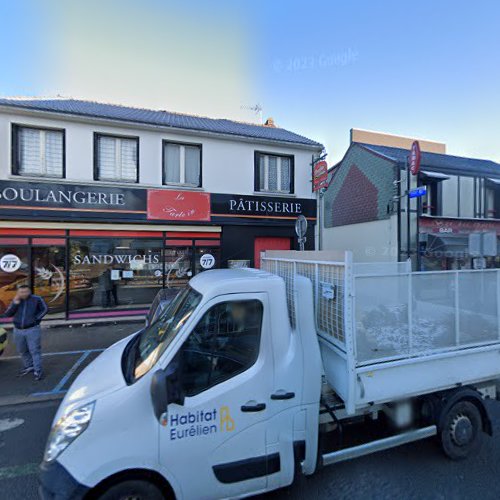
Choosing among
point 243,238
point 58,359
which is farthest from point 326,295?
point 243,238

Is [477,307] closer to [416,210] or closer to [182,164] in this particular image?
[182,164]

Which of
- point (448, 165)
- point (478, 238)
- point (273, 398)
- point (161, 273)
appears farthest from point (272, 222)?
point (448, 165)

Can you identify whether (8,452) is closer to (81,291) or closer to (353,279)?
(353,279)

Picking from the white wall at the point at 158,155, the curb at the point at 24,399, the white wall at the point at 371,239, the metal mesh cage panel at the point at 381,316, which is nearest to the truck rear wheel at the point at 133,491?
the metal mesh cage panel at the point at 381,316

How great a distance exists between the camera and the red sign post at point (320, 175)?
985 cm

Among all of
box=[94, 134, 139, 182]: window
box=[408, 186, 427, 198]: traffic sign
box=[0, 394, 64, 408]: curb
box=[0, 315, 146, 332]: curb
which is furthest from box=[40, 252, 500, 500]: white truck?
box=[408, 186, 427, 198]: traffic sign

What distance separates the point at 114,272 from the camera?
8.91 metres

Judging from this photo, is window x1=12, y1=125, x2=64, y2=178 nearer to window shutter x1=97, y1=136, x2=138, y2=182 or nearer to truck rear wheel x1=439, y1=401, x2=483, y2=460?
window shutter x1=97, y1=136, x2=138, y2=182

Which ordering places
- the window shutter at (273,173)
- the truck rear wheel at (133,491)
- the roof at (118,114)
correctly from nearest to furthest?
1. the truck rear wheel at (133,491)
2. the roof at (118,114)
3. the window shutter at (273,173)

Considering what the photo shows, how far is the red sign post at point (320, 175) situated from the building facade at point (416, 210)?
15.5 feet

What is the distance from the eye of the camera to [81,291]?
28.6 ft

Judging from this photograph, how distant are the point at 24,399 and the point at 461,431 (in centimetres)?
556

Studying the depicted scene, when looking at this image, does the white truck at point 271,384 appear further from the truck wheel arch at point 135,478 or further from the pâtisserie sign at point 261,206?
the pâtisserie sign at point 261,206

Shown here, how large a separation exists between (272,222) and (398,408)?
774cm
